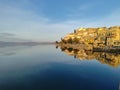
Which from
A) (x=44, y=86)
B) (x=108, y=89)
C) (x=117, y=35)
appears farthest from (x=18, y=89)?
(x=117, y=35)

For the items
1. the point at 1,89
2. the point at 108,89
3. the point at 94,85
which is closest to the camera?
the point at 1,89

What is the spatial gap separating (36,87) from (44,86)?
163 centimetres

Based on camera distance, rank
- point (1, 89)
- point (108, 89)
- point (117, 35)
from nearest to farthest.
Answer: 1. point (1, 89)
2. point (108, 89)
3. point (117, 35)

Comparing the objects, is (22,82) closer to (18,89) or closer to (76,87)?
(18,89)

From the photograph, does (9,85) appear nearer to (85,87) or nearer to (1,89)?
(1,89)

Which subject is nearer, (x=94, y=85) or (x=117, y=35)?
(x=94, y=85)

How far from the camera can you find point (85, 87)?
110 feet

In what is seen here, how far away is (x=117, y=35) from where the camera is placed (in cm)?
19738

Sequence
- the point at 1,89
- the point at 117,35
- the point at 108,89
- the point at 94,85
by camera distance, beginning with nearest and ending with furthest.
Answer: the point at 1,89
the point at 108,89
the point at 94,85
the point at 117,35

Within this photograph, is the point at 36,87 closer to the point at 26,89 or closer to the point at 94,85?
the point at 26,89

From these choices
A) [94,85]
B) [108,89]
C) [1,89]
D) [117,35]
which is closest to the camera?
[1,89]

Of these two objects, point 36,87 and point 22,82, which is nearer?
point 36,87

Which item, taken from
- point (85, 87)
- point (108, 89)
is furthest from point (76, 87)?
point (108, 89)

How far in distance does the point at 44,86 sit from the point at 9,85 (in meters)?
5.41
